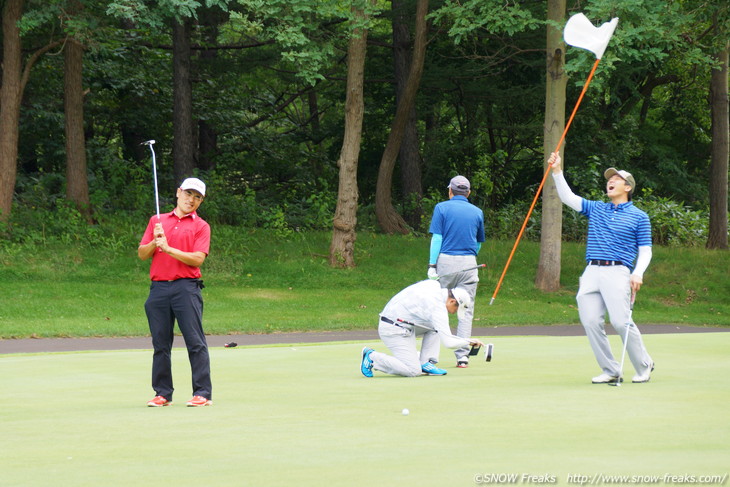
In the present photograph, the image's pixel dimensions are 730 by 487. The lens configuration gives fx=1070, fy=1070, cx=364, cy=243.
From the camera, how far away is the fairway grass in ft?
16.8

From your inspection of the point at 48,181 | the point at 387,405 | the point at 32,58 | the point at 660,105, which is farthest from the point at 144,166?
the point at 387,405

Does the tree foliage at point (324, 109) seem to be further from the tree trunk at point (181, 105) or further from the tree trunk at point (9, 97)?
the tree trunk at point (181, 105)

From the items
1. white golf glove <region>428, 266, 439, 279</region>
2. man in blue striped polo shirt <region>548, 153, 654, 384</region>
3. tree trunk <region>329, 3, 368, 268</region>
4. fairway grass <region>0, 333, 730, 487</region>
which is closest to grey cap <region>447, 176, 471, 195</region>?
white golf glove <region>428, 266, 439, 279</region>

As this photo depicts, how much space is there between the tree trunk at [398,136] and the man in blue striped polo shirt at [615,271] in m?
17.8

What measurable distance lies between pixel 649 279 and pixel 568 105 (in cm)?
945

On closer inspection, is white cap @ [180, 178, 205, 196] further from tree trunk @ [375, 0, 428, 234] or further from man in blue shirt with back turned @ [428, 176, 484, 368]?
tree trunk @ [375, 0, 428, 234]

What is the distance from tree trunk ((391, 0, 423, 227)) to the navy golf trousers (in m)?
22.9

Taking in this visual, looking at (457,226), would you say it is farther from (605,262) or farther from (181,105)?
(181,105)

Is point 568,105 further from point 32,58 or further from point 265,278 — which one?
point 32,58

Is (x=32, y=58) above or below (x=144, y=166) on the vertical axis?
above

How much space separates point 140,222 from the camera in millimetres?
26781

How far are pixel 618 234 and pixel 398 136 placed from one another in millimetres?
19586

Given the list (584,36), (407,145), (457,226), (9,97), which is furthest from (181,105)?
(584,36)

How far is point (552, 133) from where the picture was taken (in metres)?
22.9
